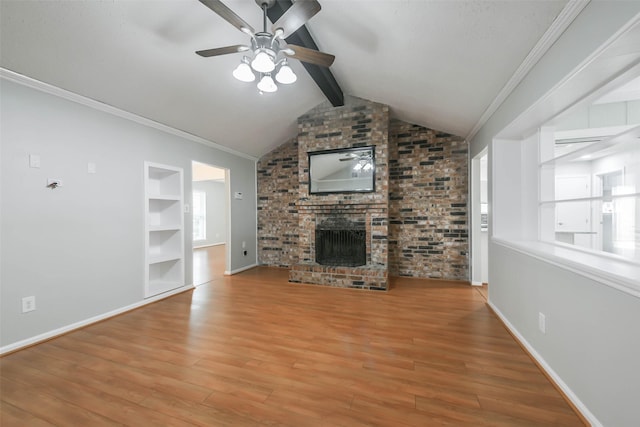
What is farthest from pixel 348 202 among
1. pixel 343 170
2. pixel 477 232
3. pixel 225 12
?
pixel 225 12

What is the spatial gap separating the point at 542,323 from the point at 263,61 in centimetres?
285

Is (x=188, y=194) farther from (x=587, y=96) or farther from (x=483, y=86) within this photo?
(x=587, y=96)

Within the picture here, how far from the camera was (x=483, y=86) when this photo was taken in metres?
2.43

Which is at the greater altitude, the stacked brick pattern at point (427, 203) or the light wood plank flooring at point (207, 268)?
the stacked brick pattern at point (427, 203)

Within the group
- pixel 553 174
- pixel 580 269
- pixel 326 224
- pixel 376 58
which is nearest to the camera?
pixel 580 269

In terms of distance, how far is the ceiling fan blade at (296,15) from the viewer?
1.50 meters

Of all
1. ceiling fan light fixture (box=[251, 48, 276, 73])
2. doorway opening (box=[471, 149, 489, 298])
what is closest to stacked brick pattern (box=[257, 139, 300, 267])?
doorway opening (box=[471, 149, 489, 298])

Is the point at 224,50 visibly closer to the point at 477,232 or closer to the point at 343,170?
the point at 343,170

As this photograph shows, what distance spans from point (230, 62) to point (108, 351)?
3.02 meters

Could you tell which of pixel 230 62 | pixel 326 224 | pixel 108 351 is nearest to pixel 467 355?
pixel 326 224

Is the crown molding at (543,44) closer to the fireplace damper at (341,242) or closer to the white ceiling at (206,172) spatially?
the fireplace damper at (341,242)

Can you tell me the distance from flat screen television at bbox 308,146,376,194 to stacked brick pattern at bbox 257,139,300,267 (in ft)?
3.68

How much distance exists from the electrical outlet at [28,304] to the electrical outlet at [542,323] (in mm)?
4285

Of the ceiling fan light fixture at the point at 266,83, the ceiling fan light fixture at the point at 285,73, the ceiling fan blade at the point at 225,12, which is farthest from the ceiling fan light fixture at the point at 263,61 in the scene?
the ceiling fan light fixture at the point at 266,83
